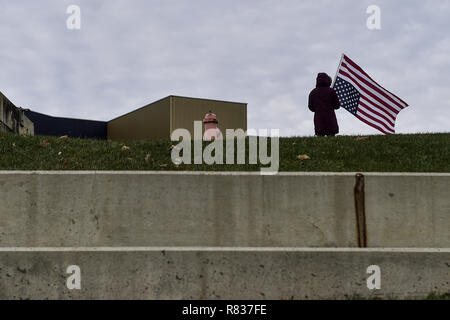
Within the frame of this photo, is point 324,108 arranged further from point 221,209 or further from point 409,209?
point 221,209

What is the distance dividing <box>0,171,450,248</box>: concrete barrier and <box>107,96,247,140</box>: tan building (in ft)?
89.3

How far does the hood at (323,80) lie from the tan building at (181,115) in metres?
22.6

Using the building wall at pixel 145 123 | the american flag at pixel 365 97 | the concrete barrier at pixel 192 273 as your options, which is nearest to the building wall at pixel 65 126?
the building wall at pixel 145 123

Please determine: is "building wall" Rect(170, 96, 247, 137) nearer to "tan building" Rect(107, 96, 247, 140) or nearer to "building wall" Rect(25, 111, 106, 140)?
"tan building" Rect(107, 96, 247, 140)

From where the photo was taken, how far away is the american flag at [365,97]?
35.3 feet

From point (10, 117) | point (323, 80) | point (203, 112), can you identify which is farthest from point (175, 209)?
point (203, 112)

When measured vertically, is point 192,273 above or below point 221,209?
below

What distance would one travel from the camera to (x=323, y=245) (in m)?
4.75

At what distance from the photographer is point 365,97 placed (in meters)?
10.9

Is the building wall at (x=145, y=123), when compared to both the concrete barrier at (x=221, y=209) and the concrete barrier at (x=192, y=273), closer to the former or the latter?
the concrete barrier at (x=221, y=209)

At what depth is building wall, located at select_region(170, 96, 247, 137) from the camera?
1267 inches

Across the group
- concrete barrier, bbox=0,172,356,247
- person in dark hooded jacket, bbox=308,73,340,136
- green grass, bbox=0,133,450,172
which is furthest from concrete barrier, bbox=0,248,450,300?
person in dark hooded jacket, bbox=308,73,340,136

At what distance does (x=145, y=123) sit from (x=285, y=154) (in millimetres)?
31453
